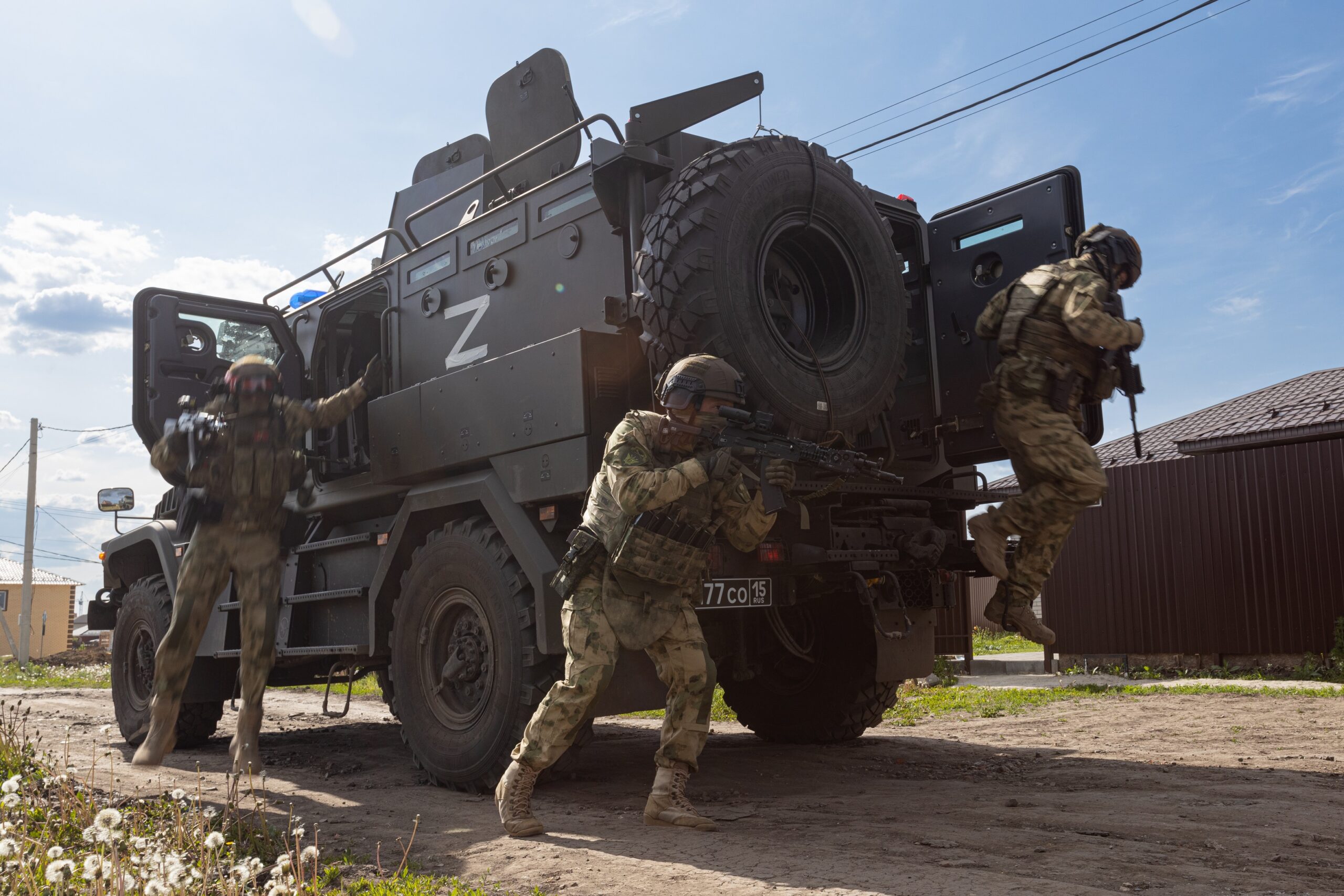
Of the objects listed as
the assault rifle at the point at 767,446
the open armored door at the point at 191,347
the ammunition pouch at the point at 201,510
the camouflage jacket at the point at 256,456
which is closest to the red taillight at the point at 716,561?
the assault rifle at the point at 767,446

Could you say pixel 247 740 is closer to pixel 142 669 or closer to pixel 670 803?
pixel 670 803

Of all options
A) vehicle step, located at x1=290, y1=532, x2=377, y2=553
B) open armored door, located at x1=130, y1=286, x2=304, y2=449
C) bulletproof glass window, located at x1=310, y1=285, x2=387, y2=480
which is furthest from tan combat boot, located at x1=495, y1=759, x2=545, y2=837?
open armored door, located at x1=130, y1=286, x2=304, y2=449

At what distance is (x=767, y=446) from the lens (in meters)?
4.19

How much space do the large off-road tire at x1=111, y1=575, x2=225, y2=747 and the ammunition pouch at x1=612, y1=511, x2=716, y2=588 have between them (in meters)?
4.68

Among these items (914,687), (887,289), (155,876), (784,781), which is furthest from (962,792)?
(914,687)

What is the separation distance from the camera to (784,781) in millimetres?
5480

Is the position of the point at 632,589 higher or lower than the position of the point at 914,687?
higher

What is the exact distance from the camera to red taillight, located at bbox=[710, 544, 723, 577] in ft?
15.5

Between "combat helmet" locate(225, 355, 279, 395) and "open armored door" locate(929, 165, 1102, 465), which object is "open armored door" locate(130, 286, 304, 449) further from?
"open armored door" locate(929, 165, 1102, 465)

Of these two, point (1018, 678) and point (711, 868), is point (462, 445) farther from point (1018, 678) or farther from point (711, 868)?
point (1018, 678)

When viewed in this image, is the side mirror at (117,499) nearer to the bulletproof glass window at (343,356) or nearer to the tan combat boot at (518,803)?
the bulletproof glass window at (343,356)

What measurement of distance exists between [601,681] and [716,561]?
864 millimetres

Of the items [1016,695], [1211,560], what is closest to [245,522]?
[1016,695]

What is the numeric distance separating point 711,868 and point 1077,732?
475 centimetres
